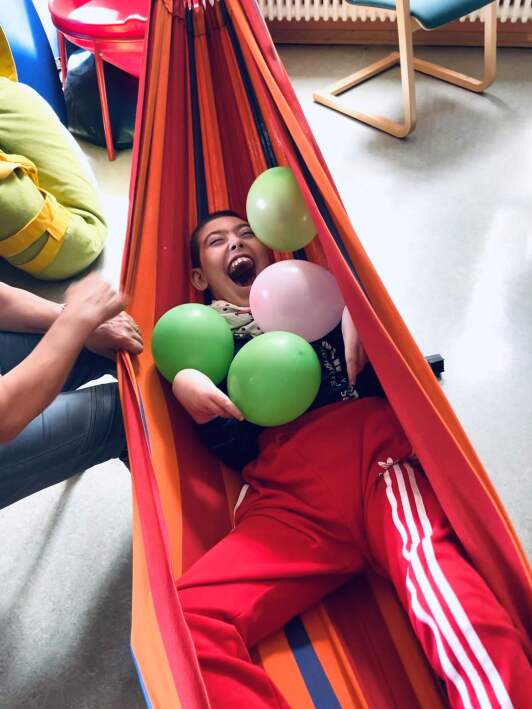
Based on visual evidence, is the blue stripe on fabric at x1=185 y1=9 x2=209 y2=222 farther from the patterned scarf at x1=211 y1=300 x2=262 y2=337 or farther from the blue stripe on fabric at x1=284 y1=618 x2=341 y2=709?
the blue stripe on fabric at x1=284 y1=618 x2=341 y2=709

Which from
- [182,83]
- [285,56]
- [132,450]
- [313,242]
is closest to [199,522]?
[132,450]

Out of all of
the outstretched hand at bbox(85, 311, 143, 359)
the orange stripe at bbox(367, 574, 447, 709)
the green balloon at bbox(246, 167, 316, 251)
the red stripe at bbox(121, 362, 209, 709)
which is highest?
the green balloon at bbox(246, 167, 316, 251)

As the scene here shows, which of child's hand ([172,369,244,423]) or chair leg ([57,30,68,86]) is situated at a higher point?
chair leg ([57,30,68,86])

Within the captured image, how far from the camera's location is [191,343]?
1.34 meters

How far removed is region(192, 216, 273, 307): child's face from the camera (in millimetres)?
1516

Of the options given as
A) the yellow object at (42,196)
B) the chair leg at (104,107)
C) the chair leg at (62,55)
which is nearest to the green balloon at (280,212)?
the yellow object at (42,196)

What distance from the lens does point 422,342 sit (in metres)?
2.03

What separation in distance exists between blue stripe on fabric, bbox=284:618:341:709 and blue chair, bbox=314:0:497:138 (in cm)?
215

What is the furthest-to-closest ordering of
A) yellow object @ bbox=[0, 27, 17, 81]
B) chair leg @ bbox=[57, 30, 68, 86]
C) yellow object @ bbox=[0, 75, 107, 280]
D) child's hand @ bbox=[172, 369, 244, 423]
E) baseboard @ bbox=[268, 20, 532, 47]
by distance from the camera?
baseboard @ bbox=[268, 20, 532, 47] < chair leg @ bbox=[57, 30, 68, 86] < yellow object @ bbox=[0, 27, 17, 81] < yellow object @ bbox=[0, 75, 107, 280] < child's hand @ bbox=[172, 369, 244, 423]

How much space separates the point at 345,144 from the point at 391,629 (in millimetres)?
2089

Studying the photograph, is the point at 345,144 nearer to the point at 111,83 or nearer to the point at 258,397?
the point at 111,83

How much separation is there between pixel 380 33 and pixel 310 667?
3053 millimetres

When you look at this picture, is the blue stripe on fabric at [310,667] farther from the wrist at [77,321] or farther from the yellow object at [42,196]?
the yellow object at [42,196]

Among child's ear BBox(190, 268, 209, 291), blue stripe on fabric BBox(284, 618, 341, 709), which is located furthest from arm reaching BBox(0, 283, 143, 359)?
blue stripe on fabric BBox(284, 618, 341, 709)
